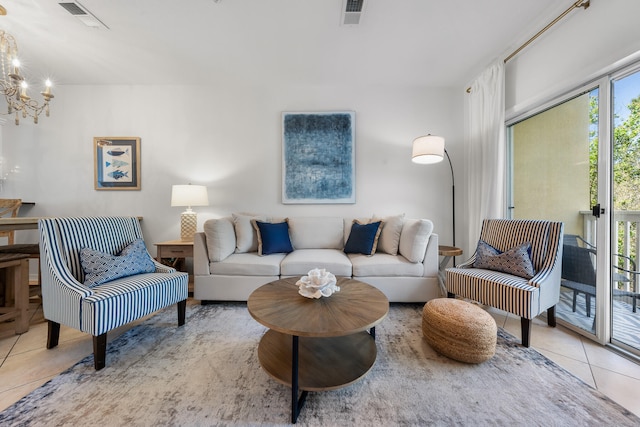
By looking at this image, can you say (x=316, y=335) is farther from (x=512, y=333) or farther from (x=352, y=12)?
(x=352, y=12)

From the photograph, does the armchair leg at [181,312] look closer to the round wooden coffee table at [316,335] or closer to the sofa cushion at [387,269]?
the round wooden coffee table at [316,335]

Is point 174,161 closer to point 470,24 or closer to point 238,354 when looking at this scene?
point 238,354

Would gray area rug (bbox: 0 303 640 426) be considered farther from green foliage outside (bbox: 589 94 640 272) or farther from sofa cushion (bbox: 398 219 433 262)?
green foliage outside (bbox: 589 94 640 272)

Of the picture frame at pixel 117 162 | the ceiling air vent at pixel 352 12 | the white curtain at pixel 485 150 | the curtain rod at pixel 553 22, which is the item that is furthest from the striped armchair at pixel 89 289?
the curtain rod at pixel 553 22

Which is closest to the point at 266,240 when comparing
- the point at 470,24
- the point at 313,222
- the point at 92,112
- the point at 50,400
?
the point at 313,222

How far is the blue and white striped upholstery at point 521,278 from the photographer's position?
5.42ft

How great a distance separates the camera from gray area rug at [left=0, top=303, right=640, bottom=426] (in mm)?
1078

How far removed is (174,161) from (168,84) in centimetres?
104

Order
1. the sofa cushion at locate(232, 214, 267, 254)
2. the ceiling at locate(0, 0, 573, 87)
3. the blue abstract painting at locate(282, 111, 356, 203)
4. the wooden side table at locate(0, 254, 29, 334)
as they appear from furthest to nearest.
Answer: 1. the blue abstract painting at locate(282, 111, 356, 203)
2. the sofa cushion at locate(232, 214, 267, 254)
3. the ceiling at locate(0, 0, 573, 87)
4. the wooden side table at locate(0, 254, 29, 334)

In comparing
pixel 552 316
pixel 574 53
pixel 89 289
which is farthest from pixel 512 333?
pixel 89 289

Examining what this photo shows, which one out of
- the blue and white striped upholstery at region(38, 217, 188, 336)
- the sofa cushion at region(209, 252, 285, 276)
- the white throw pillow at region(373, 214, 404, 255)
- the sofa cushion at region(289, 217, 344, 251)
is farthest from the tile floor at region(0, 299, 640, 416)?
the sofa cushion at region(289, 217, 344, 251)

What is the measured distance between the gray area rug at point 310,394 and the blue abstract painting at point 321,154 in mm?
1959

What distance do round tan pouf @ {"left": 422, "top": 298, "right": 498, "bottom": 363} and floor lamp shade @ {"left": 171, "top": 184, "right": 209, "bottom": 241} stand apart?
107 inches

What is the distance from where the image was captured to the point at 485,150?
2639mm
